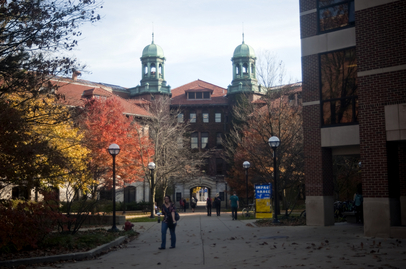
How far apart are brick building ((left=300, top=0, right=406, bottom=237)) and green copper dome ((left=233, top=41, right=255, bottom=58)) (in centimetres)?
4504

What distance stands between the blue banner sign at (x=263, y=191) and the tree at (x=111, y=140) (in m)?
15.3

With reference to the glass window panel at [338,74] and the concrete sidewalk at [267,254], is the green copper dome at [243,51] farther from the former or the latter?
the concrete sidewalk at [267,254]

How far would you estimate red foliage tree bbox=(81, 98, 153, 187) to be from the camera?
121 feet

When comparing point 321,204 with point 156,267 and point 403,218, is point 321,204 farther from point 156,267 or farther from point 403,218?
point 156,267

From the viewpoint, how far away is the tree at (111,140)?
1453 inches

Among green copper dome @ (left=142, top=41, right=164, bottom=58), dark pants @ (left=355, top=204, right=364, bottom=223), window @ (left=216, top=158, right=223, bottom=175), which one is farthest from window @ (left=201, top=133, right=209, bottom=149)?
dark pants @ (left=355, top=204, right=364, bottom=223)

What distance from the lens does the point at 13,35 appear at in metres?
12.0

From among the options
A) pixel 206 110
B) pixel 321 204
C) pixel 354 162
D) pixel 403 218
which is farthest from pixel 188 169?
pixel 403 218

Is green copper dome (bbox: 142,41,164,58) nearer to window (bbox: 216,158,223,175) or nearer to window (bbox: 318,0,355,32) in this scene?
window (bbox: 216,158,223,175)

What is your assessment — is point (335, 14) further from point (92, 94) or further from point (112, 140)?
point (92, 94)

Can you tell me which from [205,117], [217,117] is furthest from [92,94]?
[217,117]

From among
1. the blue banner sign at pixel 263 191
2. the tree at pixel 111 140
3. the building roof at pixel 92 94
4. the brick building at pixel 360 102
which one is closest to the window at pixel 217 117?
the building roof at pixel 92 94

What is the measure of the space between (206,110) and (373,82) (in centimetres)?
5054

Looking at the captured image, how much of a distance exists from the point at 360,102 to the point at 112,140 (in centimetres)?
2733
